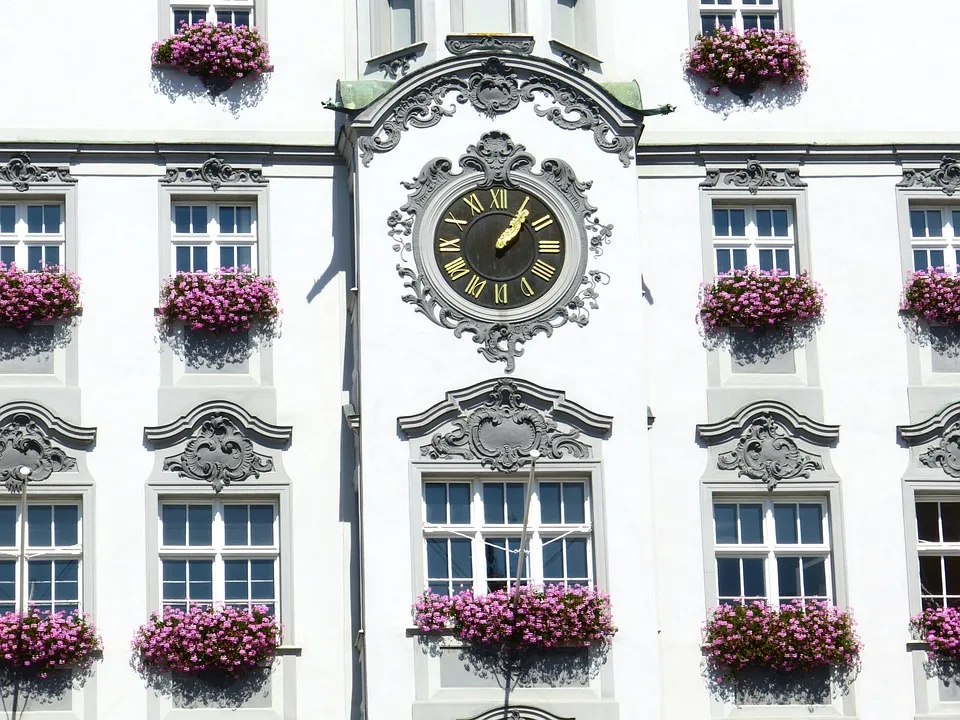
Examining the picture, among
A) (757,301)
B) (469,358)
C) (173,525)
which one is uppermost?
(757,301)

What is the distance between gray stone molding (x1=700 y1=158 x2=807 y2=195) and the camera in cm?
2617

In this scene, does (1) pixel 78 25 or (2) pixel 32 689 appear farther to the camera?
(1) pixel 78 25

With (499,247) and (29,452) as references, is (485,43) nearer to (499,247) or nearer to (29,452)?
(499,247)

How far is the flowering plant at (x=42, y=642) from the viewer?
24.0 m

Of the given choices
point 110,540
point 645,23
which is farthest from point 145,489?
point 645,23

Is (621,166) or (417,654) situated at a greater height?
(621,166)

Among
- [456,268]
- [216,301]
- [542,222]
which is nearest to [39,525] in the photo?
[216,301]

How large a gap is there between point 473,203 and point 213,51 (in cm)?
297

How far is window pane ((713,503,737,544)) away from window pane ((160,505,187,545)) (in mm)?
5038

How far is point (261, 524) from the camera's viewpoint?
25.0m

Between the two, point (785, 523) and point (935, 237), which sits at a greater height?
point (935, 237)

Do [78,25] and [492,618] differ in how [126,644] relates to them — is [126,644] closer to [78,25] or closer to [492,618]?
[492,618]

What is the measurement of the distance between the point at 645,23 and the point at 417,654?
688 centimetres

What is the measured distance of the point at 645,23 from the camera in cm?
2655
